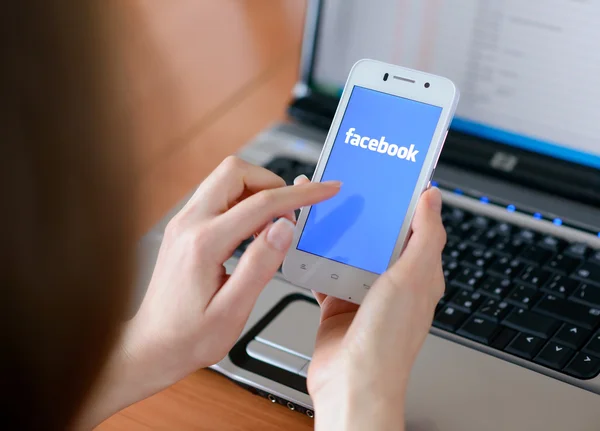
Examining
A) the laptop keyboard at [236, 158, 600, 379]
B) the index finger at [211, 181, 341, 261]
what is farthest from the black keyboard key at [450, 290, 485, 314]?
the index finger at [211, 181, 341, 261]

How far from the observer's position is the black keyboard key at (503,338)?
611 mm

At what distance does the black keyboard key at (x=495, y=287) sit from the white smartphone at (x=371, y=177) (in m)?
0.14

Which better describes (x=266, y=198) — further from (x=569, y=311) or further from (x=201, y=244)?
(x=569, y=311)

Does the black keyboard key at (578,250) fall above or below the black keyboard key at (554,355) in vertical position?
above

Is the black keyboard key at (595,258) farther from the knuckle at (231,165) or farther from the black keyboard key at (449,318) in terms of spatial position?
the knuckle at (231,165)

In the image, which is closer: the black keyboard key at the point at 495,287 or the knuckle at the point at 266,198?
the knuckle at the point at 266,198

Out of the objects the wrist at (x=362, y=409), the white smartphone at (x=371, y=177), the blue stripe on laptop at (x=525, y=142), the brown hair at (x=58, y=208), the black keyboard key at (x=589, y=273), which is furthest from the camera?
the blue stripe on laptop at (x=525, y=142)

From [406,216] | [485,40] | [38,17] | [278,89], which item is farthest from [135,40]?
[278,89]

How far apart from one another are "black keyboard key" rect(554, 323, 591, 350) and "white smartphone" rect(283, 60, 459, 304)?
17 cm

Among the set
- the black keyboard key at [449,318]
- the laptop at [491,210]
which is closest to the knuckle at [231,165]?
the laptop at [491,210]

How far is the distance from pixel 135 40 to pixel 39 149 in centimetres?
4

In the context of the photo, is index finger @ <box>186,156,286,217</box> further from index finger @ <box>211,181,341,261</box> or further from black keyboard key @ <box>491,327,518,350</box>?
black keyboard key @ <box>491,327,518,350</box>

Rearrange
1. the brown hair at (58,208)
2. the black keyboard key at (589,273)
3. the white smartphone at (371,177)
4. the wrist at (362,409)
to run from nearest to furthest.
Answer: the brown hair at (58,208) < the wrist at (362,409) < the white smartphone at (371,177) < the black keyboard key at (589,273)

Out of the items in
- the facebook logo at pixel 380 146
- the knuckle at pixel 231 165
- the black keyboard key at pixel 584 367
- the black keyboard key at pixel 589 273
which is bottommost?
the black keyboard key at pixel 584 367
